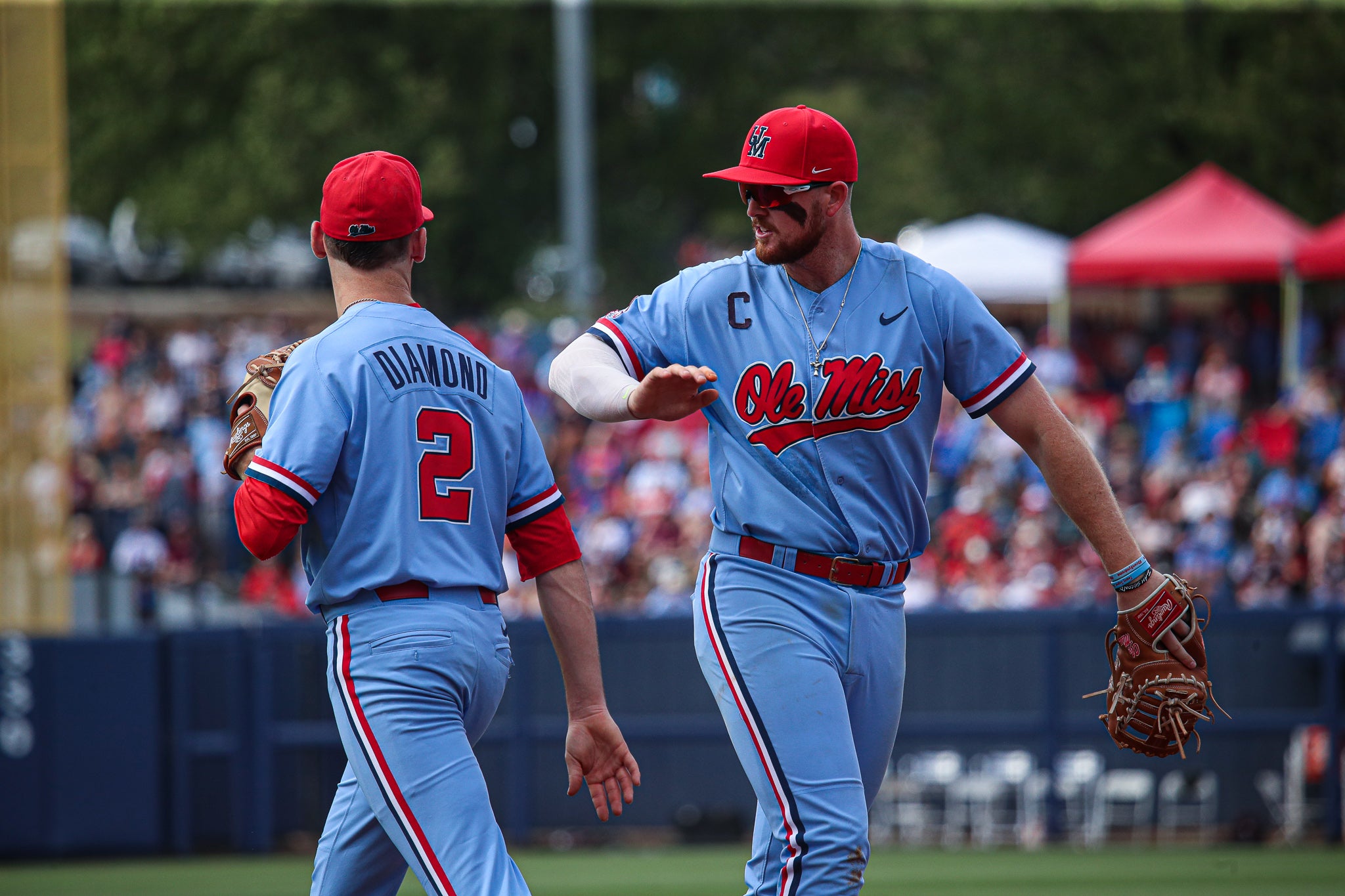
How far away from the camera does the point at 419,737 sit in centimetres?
332

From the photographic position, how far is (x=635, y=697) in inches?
474

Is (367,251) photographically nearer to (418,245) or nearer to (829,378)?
(418,245)

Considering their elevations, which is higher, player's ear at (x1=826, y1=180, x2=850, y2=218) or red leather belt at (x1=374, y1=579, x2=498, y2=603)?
player's ear at (x1=826, y1=180, x2=850, y2=218)

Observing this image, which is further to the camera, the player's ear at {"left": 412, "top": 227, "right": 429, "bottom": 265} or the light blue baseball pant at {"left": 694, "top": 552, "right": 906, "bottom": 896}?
the light blue baseball pant at {"left": 694, "top": 552, "right": 906, "bottom": 896}

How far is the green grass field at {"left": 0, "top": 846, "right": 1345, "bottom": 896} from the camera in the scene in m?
9.10

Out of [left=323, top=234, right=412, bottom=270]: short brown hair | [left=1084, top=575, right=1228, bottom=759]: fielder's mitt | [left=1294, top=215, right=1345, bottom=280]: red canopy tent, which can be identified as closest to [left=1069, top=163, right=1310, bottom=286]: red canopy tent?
[left=1294, top=215, right=1345, bottom=280]: red canopy tent

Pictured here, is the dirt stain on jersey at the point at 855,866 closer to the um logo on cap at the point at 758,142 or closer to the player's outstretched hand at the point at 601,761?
the player's outstretched hand at the point at 601,761

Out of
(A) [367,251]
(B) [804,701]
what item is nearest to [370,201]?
(A) [367,251]

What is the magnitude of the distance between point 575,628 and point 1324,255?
47.9 feet

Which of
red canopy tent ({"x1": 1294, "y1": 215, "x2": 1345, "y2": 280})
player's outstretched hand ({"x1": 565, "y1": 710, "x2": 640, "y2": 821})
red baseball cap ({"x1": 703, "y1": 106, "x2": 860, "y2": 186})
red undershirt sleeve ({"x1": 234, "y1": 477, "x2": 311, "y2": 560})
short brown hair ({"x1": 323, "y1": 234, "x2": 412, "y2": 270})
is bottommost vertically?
player's outstretched hand ({"x1": 565, "y1": 710, "x2": 640, "y2": 821})

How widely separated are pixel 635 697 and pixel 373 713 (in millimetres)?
8823

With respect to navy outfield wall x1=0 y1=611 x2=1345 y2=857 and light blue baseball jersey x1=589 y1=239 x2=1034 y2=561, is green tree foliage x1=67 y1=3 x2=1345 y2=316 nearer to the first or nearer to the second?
navy outfield wall x1=0 y1=611 x2=1345 y2=857

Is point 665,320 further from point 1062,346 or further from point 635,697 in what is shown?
point 1062,346

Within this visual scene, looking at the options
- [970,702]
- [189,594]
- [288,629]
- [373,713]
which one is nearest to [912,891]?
[970,702]
